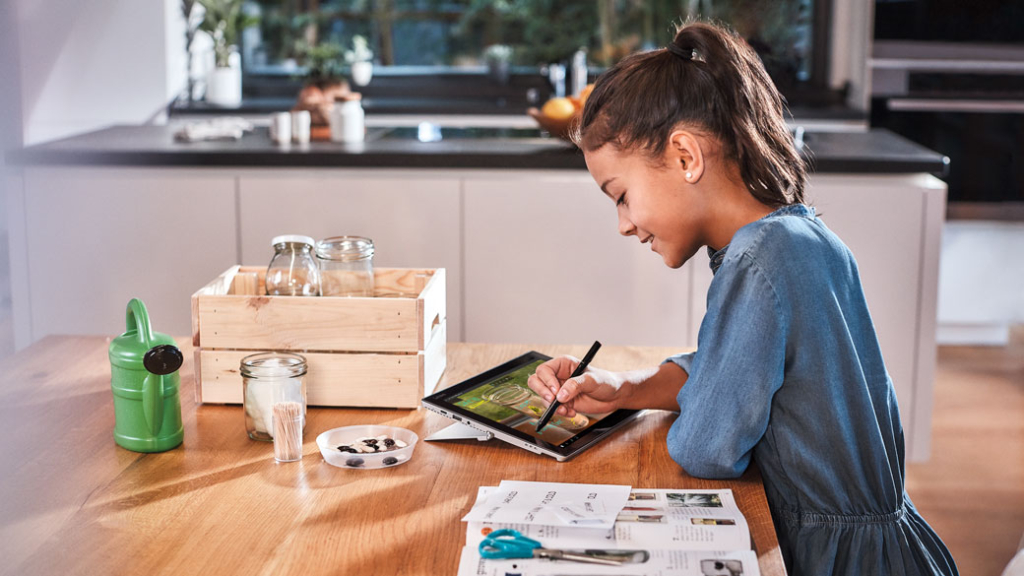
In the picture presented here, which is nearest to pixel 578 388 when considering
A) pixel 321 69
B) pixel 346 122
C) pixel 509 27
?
pixel 346 122

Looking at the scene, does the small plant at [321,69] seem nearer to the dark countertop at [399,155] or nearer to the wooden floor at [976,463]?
the dark countertop at [399,155]

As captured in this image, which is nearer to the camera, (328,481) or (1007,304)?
(328,481)

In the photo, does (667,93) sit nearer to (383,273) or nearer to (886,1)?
(383,273)

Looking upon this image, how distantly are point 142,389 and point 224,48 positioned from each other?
3079 mm

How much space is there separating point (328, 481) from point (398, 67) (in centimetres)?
364

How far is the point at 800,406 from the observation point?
1.10 m

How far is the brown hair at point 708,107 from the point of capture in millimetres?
1144

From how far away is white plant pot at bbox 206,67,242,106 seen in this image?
398 centimetres

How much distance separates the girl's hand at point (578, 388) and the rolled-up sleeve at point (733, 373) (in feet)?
0.56

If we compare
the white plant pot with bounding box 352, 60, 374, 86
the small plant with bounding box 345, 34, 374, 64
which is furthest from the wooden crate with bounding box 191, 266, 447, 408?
the small plant with bounding box 345, 34, 374, 64

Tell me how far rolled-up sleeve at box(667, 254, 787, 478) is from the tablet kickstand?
242mm

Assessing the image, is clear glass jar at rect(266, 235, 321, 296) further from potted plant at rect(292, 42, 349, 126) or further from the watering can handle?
potted plant at rect(292, 42, 349, 126)

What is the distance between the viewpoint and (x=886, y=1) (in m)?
3.87

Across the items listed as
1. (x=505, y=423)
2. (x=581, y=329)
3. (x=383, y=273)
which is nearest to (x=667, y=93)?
(x=505, y=423)
